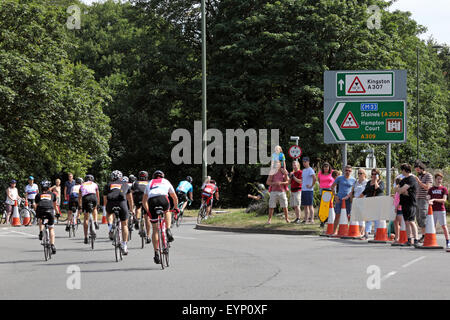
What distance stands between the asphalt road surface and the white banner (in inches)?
32.8

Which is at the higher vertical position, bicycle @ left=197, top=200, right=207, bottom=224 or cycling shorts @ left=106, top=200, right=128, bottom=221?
cycling shorts @ left=106, top=200, right=128, bottom=221

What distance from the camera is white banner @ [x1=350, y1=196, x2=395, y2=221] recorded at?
687 inches

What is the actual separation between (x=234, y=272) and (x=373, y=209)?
7.12 metres

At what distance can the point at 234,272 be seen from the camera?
11.6m

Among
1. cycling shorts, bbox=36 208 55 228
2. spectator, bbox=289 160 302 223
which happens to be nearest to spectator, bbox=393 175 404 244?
spectator, bbox=289 160 302 223

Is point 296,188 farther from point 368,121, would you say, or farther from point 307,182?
point 368,121

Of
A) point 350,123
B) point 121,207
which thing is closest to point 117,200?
point 121,207

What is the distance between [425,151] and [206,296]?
4613 cm

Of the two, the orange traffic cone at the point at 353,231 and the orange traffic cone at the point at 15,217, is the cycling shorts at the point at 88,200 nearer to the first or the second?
the orange traffic cone at the point at 353,231

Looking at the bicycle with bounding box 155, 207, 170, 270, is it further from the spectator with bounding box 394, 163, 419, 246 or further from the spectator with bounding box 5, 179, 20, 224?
the spectator with bounding box 5, 179, 20, 224

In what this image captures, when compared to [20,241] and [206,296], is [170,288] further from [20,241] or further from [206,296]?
[20,241]

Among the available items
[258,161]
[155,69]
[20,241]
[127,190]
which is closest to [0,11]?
[155,69]

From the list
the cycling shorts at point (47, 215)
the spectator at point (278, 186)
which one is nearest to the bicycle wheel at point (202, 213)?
the spectator at point (278, 186)

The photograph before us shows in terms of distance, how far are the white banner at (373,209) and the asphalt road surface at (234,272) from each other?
0.83m
